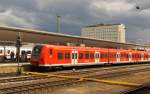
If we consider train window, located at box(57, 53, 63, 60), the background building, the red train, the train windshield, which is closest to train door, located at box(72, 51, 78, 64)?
→ the red train

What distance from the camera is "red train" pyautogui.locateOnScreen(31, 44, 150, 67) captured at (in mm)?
33403

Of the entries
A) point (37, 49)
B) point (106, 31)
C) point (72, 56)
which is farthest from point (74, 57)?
point (106, 31)

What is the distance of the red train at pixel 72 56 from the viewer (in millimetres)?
33403

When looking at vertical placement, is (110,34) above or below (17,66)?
above

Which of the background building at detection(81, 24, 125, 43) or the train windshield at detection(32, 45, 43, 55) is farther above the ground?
the background building at detection(81, 24, 125, 43)

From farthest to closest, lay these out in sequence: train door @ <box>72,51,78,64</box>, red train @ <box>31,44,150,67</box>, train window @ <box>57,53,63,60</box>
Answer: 1. train door @ <box>72,51,78,64</box>
2. train window @ <box>57,53,63,60</box>
3. red train @ <box>31,44,150,67</box>

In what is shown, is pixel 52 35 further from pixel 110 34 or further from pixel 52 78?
pixel 110 34

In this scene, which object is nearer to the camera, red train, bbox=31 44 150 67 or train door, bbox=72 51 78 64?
red train, bbox=31 44 150 67

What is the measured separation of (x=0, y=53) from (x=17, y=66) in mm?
16252

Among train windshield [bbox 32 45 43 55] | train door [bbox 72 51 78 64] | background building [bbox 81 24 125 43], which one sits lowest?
train door [bbox 72 51 78 64]

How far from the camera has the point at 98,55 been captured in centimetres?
4462

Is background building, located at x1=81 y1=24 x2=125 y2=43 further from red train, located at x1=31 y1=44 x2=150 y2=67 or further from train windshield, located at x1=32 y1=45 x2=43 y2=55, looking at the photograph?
train windshield, located at x1=32 y1=45 x2=43 y2=55

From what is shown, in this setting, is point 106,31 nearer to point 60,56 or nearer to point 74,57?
point 74,57

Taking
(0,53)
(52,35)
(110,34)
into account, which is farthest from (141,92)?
(110,34)
